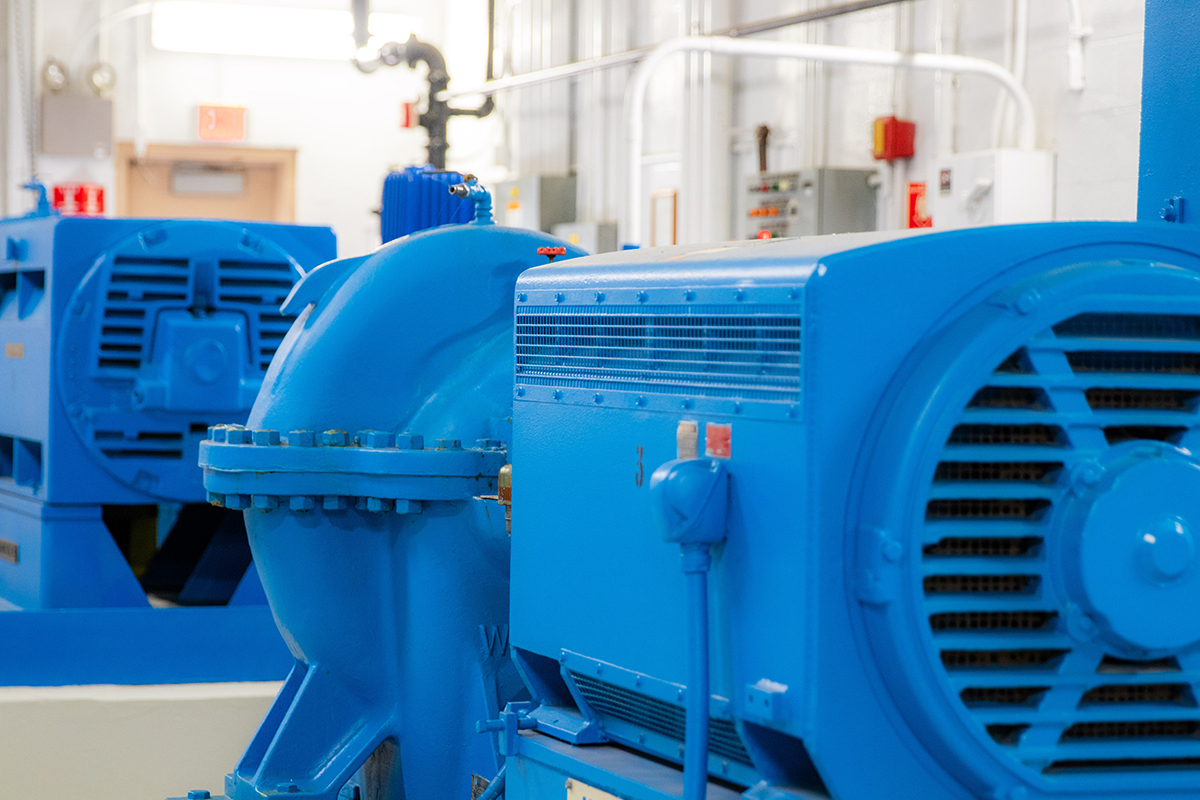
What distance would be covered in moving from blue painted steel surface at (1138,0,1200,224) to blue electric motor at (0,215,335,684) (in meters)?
2.46

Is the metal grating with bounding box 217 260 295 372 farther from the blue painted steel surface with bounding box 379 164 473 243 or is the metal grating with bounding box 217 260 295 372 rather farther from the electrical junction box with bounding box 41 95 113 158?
the electrical junction box with bounding box 41 95 113 158

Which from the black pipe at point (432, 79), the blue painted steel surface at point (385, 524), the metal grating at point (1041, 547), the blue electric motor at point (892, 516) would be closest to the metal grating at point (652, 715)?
the blue electric motor at point (892, 516)

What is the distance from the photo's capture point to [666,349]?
178 centimetres

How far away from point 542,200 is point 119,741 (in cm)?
599

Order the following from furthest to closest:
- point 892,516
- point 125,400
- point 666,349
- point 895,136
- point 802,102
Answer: point 802,102
point 895,136
point 125,400
point 666,349
point 892,516

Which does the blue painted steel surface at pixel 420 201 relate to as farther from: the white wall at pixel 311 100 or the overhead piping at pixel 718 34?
the white wall at pixel 311 100

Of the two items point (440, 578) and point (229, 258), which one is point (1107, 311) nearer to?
point (440, 578)

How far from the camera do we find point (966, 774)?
5.10 feet

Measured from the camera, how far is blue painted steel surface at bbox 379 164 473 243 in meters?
3.49

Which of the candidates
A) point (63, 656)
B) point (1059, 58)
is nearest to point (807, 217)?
point (1059, 58)

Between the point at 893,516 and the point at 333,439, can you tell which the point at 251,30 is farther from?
the point at 893,516

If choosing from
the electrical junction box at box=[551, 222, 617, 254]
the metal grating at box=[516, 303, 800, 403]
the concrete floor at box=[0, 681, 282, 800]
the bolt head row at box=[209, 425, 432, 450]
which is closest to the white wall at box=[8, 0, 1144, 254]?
the electrical junction box at box=[551, 222, 617, 254]

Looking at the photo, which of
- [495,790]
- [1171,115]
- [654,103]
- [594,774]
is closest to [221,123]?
[654,103]

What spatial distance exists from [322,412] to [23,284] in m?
1.91
